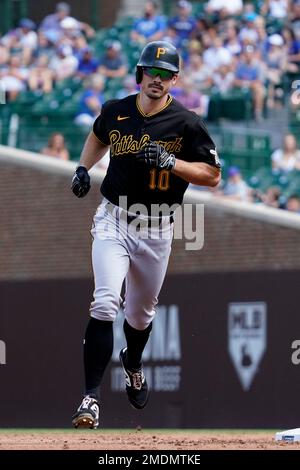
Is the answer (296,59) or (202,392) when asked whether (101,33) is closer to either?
(296,59)

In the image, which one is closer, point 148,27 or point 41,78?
point 41,78

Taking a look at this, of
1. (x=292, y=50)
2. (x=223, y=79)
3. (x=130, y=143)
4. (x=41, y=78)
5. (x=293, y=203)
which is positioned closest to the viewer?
(x=130, y=143)

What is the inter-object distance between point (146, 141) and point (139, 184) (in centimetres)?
27

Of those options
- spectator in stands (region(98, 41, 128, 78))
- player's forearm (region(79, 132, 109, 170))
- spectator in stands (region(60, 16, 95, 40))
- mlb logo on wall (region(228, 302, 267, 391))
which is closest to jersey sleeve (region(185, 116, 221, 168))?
player's forearm (region(79, 132, 109, 170))

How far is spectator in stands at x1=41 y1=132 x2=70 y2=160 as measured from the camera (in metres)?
14.3

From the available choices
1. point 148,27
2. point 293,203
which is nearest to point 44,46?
point 148,27

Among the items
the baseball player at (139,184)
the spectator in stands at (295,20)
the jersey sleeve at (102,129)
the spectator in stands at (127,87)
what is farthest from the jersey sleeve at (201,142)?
the spectator in stands at (295,20)

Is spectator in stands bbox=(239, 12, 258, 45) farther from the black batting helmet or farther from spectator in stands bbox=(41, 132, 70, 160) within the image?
the black batting helmet

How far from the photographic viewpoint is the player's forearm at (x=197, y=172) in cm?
693

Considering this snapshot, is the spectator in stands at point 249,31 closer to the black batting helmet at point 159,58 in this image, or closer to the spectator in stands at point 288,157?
the spectator in stands at point 288,157

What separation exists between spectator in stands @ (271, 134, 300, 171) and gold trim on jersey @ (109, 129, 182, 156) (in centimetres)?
600

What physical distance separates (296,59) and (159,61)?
7835 millimetres

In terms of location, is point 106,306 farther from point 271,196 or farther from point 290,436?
point 271,196

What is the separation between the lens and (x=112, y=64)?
16.1 meters
